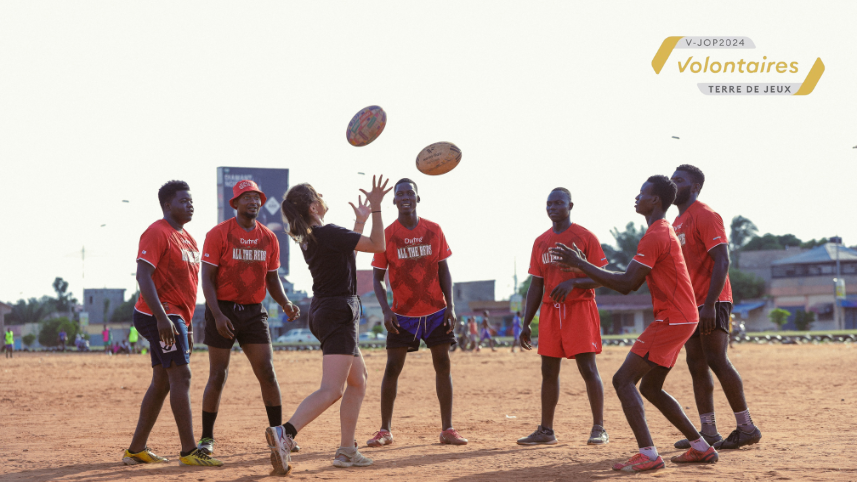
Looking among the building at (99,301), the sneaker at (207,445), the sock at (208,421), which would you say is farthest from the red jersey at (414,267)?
the building at (99,301)

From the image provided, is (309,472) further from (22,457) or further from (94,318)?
(94,318)

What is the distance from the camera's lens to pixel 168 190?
6.61 m

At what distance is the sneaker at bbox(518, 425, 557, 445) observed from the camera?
7086mm

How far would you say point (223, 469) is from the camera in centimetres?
591

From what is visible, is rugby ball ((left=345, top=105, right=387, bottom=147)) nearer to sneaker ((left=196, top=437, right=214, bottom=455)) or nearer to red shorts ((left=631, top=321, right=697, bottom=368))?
sneaker ((left=196, top=437, right=214, bottom=455))

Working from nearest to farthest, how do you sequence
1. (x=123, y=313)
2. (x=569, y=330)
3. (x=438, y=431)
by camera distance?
(x=569, y=330)
(x=438, y=431)
(x=123, y=313)

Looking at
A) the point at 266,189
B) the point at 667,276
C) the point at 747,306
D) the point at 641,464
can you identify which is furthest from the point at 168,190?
the point at 747,306

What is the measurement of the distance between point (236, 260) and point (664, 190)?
3.58 m

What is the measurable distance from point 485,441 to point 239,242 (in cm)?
309

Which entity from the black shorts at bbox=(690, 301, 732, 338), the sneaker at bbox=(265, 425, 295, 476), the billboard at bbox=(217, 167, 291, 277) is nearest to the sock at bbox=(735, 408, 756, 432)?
the black shorts at bbox=(690, 301, 732, 338)

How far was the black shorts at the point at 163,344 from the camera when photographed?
6188 mm

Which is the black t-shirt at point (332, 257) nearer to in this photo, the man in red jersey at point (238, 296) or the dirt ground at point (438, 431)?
the man in red jersey at point (238, 296)

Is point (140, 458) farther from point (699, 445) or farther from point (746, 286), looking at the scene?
point (746, 286)

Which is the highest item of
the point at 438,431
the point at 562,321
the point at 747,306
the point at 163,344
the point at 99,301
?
the point at 99,301
